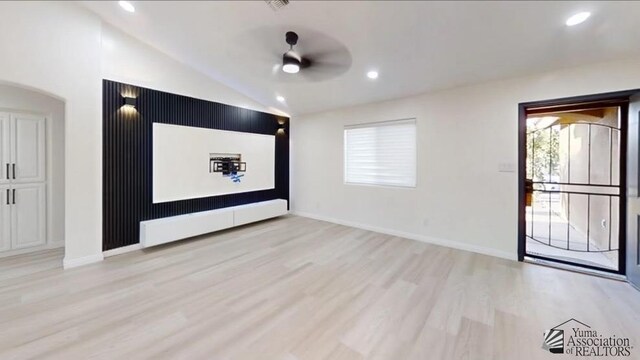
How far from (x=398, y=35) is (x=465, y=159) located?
2194 mm

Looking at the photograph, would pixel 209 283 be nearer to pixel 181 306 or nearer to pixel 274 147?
pixel 181 306

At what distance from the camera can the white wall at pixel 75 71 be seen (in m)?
→ 2.87

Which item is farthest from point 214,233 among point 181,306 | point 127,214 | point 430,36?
point 430,36

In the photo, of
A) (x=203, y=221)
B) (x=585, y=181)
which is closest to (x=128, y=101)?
(x=203, y=221)

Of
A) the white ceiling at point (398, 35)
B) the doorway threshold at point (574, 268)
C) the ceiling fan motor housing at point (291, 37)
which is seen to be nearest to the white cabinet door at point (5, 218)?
the white ceiling at point (398, 35)

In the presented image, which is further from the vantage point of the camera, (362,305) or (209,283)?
(209,283)

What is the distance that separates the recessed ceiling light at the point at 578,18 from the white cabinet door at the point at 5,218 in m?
7.02

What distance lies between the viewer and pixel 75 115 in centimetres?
326

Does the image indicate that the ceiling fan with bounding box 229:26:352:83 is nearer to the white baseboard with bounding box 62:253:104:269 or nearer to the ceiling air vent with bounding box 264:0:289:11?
the ceiling air vent with bounding box 264:0:289:11

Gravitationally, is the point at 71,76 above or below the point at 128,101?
above

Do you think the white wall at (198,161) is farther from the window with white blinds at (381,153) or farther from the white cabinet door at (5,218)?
the window with white blinds at (381,153)

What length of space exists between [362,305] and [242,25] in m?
3.41

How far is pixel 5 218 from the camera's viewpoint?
3.61m

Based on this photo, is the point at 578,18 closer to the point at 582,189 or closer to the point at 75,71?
the point at 582,189
